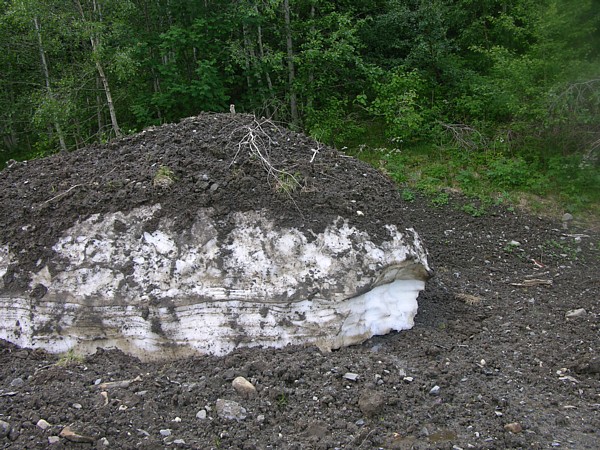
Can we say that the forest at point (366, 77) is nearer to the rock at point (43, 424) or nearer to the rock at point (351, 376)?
the rock at point (351, 376)

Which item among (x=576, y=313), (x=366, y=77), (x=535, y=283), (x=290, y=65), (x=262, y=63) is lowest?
(x=535, y=283)

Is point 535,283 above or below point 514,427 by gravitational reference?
below

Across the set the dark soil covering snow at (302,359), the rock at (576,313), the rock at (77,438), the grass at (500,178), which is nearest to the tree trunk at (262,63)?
the grass at (500,178)

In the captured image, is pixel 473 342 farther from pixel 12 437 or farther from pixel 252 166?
pixel 12 437

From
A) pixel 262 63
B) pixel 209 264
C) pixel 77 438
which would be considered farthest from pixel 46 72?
pixel 77 438

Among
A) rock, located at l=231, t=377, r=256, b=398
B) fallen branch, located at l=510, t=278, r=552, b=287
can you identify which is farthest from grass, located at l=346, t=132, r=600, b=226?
rock, located at l=231, t=377, r=256, b=398

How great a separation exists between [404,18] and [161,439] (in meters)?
9.16

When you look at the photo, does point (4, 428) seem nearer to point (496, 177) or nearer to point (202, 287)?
point (202, 287)

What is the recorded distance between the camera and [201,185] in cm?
470

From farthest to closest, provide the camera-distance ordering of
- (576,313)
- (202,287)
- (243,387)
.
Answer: (576,313) → (202,287) → (243,387)

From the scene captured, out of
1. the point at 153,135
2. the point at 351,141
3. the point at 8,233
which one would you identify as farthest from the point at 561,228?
the point at 8,233

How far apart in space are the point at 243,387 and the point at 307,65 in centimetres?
745

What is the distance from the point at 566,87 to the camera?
7.67m

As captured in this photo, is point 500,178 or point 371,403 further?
point 500,178
